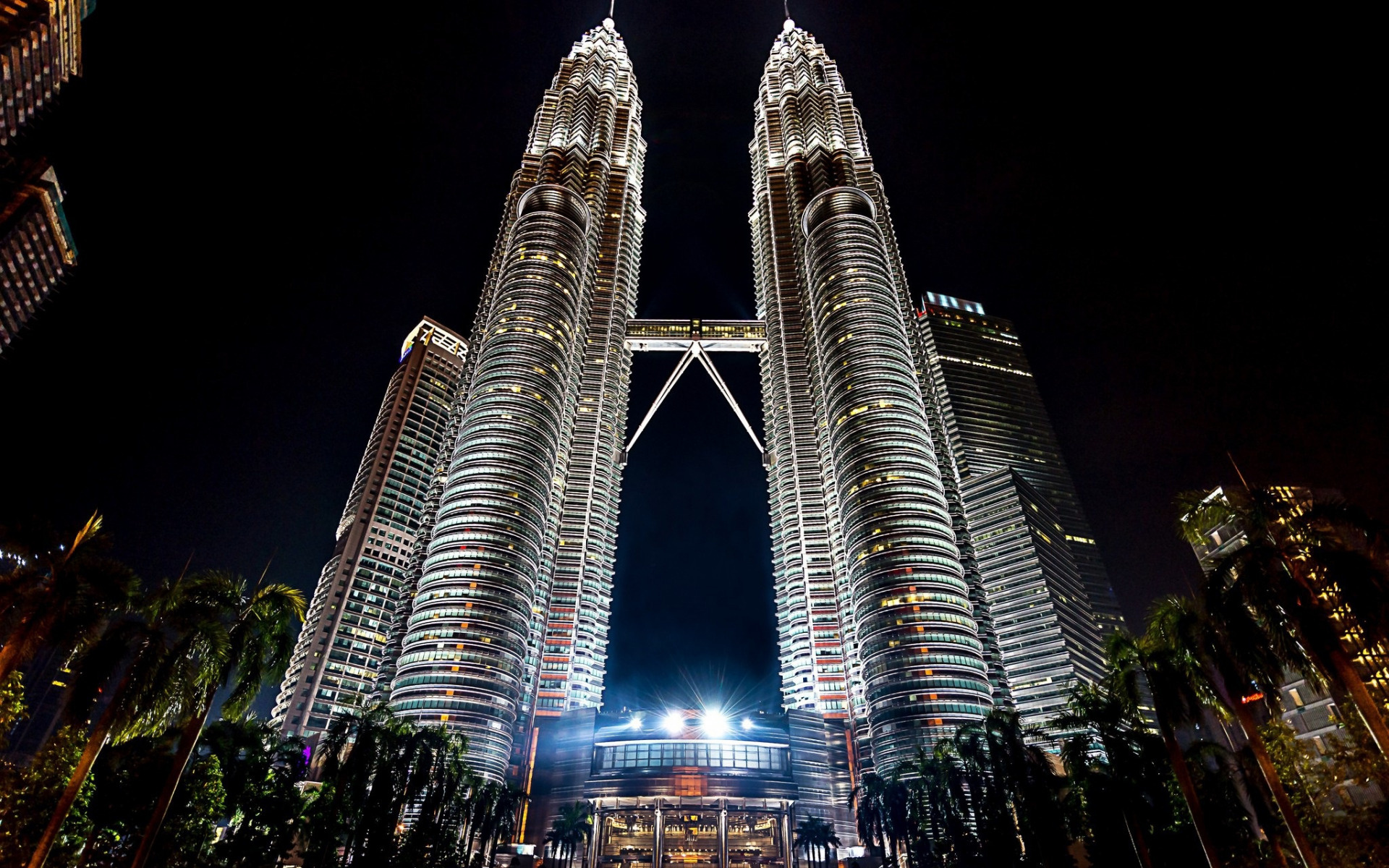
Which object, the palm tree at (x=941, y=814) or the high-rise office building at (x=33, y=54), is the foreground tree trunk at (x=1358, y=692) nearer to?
the palm tree at (x=941, y=814)

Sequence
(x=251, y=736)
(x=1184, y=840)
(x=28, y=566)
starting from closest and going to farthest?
1. (x=28, y=566)
2. (x=1184, y=840)
3. (x=251, y=736)

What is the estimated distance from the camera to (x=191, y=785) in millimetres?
46125

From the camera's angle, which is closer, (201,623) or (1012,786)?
(201,623)

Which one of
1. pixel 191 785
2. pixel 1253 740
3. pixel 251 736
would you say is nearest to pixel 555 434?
pixel 251 736

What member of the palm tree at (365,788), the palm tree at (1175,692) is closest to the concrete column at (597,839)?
the palm tree at (365,788)

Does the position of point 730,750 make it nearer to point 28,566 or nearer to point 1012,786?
point 1012,786

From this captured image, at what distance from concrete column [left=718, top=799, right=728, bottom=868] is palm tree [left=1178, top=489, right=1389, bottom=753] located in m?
122

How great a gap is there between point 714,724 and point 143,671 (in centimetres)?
13197

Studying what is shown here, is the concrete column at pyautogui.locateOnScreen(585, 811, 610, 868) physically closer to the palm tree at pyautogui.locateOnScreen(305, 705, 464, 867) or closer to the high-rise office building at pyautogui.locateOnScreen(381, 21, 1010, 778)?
the high-rise office building at pyautogui.locateOnScreen(381, 21, 1010, 778)

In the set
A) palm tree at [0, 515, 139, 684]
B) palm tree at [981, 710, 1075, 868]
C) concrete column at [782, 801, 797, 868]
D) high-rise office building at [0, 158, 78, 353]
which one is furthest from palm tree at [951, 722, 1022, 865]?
high-rise office building at [0, 158, 78, 353]

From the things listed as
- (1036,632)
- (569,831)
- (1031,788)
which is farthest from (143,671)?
(1036,632)

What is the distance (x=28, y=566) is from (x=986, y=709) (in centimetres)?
14555

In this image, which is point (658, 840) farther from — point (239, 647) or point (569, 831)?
point (239, 647)

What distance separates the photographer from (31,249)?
356 ft
